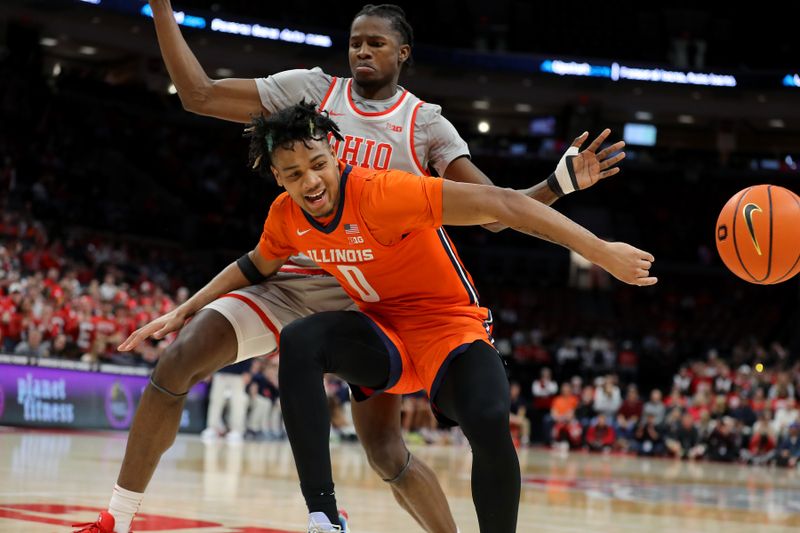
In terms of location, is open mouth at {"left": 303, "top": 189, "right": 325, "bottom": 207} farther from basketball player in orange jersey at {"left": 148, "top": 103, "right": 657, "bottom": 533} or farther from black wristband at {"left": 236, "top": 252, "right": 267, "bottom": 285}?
black wristband at {"left": 236, "top": 252, "right": 267, "bottom": 285}

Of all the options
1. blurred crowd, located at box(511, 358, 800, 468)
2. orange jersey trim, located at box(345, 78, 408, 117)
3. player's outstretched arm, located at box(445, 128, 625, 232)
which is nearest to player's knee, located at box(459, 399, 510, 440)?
player's outstretched arm, located at box(445, 128, 625, 232)

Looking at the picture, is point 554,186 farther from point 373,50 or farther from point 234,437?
point 234,437

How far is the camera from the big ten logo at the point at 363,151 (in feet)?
14.8

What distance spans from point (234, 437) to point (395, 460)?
1174 centimetres

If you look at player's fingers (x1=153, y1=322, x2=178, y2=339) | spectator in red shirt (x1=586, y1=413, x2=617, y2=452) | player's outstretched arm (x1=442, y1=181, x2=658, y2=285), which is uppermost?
player's outstretched arm (x1=442, y1=181, x2=658, y2=285)

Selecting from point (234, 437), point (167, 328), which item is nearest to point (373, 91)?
point (167, 328)

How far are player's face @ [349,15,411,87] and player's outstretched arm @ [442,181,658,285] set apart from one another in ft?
3.14

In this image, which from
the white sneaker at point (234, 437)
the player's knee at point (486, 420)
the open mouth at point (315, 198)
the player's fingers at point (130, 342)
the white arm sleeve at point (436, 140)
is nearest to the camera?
the player's knee at point (486, 420)

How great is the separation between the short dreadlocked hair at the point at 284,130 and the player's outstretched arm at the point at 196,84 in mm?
386

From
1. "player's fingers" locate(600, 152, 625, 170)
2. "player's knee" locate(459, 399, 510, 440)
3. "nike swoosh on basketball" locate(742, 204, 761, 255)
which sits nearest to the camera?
"player's knee" locate(459, 399, 510, 440)

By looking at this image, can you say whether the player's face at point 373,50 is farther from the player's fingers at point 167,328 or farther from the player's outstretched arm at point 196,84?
the player's fingers at point 167,328

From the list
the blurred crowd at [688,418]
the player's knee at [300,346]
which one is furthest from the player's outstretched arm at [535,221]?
the blurred crowd at [688,418]

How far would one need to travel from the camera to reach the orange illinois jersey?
386cm

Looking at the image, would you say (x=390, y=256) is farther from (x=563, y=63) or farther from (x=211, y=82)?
(x=563, y=63)
